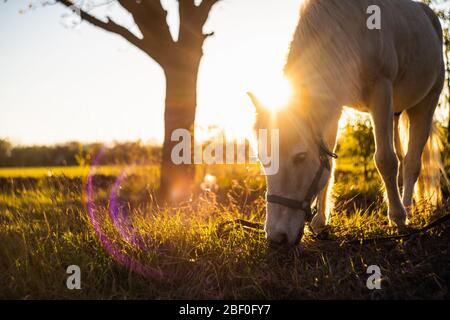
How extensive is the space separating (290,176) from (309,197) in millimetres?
225

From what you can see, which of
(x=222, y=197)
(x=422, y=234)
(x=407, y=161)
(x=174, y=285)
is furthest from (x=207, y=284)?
(x=222, y=197)

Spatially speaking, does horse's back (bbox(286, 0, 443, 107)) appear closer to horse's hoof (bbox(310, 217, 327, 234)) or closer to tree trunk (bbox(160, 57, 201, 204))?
horse's hoof (bbox(310, 217, 327, 234))

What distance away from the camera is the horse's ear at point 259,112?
3.03 m

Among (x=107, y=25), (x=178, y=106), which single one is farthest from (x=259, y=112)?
(x=107, y=25)

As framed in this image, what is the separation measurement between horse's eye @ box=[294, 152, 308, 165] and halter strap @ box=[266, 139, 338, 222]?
0.57ft

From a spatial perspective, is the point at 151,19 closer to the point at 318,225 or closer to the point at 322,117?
the point at 318,225

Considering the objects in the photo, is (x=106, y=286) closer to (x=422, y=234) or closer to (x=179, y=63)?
(x=422, y=234)

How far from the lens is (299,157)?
9.87 ft

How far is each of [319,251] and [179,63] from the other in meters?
5.16

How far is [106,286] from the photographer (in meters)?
2.98

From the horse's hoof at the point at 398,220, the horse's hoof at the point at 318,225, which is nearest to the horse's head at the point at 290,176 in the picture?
the horse's hoof at the point at 318,225

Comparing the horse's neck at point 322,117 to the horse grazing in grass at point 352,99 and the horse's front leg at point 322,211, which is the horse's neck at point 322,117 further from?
the horse's front leg at point 322,211

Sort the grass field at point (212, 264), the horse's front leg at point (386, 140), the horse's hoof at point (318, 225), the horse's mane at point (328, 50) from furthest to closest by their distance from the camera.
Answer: the horse's hoof at point (318, 225) → the horse's front leg at point (386, 140) → the horse's mane at point (328, 50) → the grass field at point (212, 264)

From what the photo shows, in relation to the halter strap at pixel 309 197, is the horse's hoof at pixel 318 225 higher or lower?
lower
